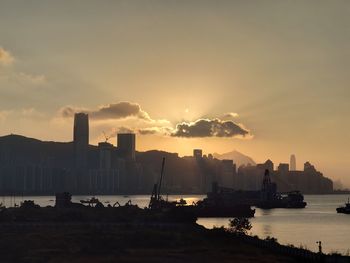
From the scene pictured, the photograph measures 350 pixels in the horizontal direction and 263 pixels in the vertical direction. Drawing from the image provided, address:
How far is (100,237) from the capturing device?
400ft

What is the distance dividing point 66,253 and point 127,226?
42.7 meters

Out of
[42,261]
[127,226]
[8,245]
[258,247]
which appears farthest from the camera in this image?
[127,226]

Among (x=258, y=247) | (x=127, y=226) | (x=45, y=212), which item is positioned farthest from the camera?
(x=45, y=212)

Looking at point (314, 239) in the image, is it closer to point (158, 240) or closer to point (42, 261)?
point (158, 240)

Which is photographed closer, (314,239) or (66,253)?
(66,253)

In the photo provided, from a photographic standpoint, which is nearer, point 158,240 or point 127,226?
point 158,240

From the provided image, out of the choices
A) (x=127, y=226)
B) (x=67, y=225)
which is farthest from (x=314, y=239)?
(x=67, y=225)

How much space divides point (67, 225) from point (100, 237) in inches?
1051

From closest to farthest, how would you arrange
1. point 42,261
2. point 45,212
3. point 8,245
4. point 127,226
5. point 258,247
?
1. point 42,261
2. point 8,245
3. point 258,247
4. point 127,226
5. point 45,212

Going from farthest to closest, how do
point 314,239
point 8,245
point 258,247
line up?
point 314,239 < point 258,247 < point 8,245

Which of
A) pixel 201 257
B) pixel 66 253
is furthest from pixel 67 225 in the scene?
pixel 201 257

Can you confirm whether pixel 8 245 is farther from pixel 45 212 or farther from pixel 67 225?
pixel 45 212

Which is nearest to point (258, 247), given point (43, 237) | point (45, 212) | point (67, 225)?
point (43, 237)

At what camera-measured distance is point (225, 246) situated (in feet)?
382
